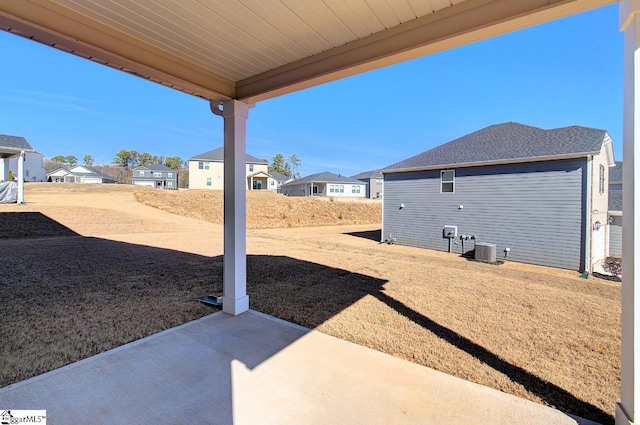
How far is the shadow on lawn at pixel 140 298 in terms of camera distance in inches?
114

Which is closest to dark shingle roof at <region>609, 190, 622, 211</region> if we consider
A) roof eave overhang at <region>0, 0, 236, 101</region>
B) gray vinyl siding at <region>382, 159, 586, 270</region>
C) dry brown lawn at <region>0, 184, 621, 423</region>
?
gray vinyl siding at <region>382, 159, 586, 270</region>

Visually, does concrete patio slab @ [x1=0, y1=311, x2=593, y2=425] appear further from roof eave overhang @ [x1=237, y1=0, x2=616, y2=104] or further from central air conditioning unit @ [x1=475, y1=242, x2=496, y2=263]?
central air conditioning unit @ [x1=475, y1=242, x2=496, y2=263]

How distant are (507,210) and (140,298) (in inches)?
415

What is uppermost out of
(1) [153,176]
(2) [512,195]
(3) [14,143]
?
(1) [153,176]

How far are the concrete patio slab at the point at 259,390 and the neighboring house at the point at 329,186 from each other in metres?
32.2

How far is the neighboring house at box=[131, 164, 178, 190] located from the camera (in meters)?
44.2

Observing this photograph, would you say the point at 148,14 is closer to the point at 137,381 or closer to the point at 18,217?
the point at 137,381

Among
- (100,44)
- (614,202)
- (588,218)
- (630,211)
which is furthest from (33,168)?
(614,202)

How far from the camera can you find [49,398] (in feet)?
7.18

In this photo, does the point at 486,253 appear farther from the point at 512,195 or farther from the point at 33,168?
the point at 33,168

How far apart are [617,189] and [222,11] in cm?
1986

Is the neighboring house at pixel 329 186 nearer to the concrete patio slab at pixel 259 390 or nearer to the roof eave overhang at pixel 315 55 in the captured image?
the roof eave overhang at pixel 315 55

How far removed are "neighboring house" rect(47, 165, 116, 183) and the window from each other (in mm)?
49285

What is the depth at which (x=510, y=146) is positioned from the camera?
1059cm
